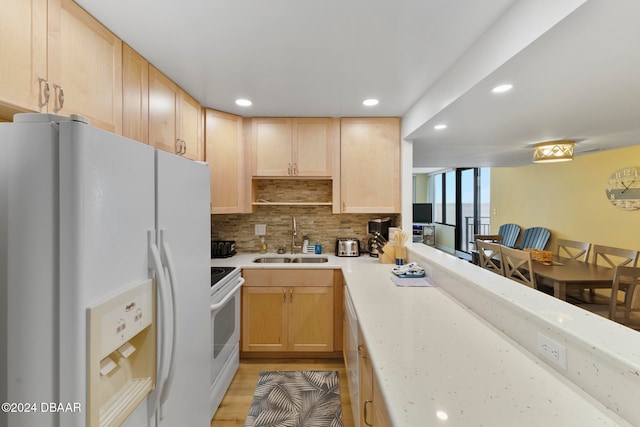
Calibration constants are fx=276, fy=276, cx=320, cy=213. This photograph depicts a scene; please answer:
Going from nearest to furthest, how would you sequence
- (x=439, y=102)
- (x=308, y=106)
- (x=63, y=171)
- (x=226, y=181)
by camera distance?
(x=63, y=171), (x=439, y=102), (x=308, y=106), (x=226, y=181)

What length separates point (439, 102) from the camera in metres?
1.92

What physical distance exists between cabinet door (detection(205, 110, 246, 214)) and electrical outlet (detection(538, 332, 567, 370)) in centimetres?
233

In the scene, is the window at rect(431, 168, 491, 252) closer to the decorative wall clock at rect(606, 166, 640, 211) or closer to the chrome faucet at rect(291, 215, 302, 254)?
the decorative wall clock at rect(606, 166, 640, 211)

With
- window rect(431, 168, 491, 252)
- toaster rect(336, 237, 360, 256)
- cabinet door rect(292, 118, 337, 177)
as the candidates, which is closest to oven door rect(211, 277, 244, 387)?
toaster rect(336, 237, 360, 256)

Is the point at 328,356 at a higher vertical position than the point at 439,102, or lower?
lower

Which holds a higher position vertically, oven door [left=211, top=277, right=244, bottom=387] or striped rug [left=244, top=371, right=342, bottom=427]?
oven door [left=211, top=277, right=244, bottom=387]

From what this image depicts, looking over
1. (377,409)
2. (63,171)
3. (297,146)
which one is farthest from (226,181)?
(377,409)

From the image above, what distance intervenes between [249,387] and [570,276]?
10.2ft

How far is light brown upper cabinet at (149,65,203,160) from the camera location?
180 centimetres

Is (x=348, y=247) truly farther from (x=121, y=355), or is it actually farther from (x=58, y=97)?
(x=58, y=97)

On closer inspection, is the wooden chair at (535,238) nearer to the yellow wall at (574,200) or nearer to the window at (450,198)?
the yellow wall at (574,200)

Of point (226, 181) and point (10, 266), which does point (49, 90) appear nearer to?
point (10, 266)

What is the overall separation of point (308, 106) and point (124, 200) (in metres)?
1.95

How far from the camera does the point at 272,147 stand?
273cm
